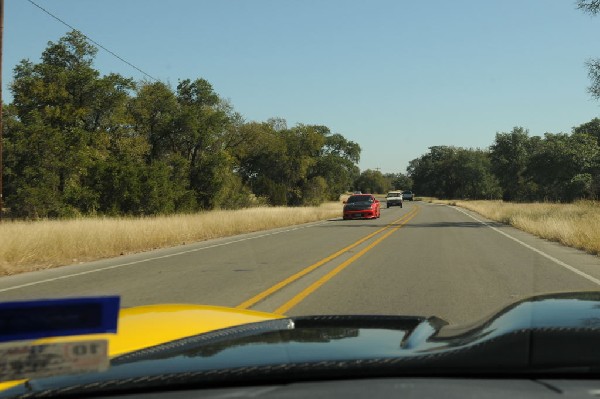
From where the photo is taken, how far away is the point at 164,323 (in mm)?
3893

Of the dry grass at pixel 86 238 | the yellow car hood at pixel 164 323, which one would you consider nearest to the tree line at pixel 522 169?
the dry grass at pixel 86 238

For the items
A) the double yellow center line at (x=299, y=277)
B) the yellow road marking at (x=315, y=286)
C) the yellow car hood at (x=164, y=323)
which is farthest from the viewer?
the double yellow center line at (x=299, y=277)

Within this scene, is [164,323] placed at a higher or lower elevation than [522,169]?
lower

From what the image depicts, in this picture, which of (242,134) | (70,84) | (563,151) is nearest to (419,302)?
(70,84)

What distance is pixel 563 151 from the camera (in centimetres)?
7181

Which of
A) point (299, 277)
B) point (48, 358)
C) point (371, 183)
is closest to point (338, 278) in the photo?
point (299, 277)

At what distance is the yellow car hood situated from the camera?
3354mm

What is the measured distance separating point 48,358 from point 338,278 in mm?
8951

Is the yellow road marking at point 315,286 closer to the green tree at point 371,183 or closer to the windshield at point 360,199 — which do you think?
the windshield at point 360,199

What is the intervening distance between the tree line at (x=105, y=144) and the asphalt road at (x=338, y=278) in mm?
20099

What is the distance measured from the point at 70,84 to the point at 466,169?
123522 millimetres

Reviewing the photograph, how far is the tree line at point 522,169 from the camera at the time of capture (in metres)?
68.7

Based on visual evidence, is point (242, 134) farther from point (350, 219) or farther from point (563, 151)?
point (563, 151)

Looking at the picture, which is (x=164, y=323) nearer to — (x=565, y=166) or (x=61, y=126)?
(x=61, y=126)
